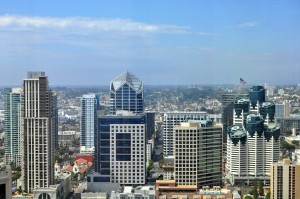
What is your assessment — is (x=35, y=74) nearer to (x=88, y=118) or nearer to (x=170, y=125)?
(x=170, y=125)

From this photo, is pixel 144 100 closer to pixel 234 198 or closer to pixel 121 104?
pixel 121 104

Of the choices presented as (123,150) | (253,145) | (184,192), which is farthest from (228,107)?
(184,192)

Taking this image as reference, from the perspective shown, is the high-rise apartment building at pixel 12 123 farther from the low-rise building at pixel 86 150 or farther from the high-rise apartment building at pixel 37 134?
the low-rise building at pixel 86 150

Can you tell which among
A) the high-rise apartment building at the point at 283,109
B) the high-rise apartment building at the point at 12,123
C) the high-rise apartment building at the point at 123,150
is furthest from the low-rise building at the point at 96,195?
the high-rise apartment building at the point at 283,109

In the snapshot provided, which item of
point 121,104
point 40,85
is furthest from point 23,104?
point 121,104

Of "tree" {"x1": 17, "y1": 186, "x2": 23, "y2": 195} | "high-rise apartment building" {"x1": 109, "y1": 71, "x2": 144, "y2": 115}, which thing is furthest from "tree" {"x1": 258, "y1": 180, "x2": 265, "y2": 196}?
"high-rise apartment building" {"x1": 109, "y1": 71, "x2": 144, "y2": 115}
